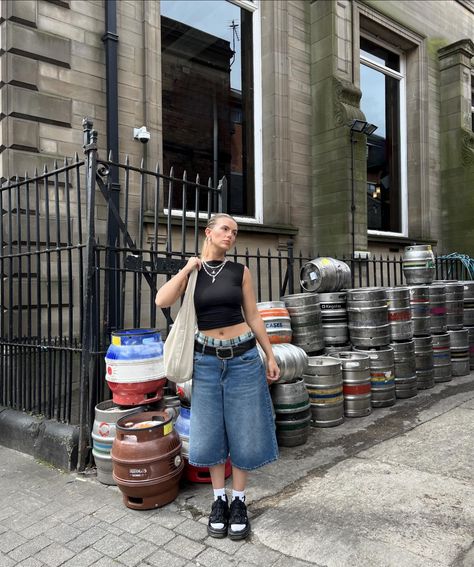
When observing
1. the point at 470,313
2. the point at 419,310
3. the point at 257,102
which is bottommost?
the point at 470,313

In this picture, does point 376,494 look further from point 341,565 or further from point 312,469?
point 341,565

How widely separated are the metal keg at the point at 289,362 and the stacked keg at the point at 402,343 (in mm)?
1879

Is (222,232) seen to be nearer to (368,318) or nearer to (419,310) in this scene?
(368,318)

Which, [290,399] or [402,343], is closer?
[290,399]

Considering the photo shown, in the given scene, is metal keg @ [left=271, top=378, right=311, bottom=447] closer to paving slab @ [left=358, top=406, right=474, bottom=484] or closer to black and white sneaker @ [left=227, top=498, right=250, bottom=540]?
paving slab @ [left=358, top=406, right=474, bottom=484]

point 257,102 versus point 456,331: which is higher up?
point 257,102

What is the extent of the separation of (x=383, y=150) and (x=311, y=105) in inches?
142

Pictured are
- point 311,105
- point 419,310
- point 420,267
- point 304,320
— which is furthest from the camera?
point 311,105

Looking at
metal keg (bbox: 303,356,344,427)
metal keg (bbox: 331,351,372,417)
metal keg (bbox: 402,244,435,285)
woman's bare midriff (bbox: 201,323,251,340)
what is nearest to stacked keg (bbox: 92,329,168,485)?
woman's bare midriff (bbox: 201,323,251,340)

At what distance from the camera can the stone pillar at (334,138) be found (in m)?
9.46

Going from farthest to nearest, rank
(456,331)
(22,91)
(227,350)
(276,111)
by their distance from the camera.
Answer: (276,111) < (456,331) < (22,91) < (227,350)

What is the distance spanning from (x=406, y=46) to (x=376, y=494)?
1273 centimetres

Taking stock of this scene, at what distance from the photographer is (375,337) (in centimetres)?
553

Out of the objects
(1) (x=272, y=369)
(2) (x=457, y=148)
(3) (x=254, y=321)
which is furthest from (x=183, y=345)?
(2) (x=457, y=148)
